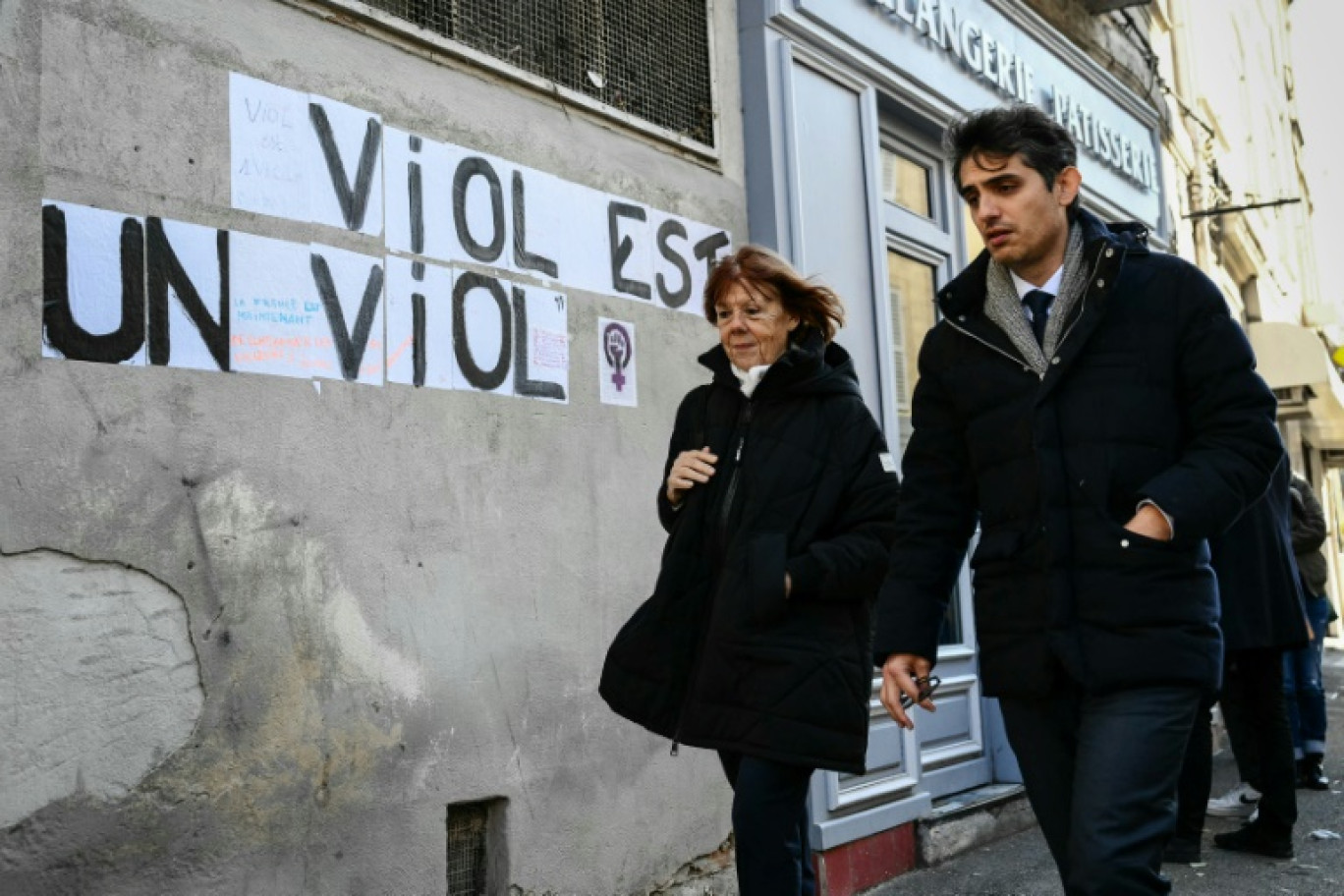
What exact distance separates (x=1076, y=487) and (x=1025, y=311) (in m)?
0.39

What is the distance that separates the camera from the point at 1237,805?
660cm

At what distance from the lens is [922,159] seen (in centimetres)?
752

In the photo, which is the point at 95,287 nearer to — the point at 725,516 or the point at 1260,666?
the point at 725,516

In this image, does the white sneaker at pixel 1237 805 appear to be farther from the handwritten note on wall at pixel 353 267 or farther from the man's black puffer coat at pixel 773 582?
the man's black puffer coat at pixel 773 582

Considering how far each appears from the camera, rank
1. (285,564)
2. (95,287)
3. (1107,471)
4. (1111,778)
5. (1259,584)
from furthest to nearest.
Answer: (1259,584) → (285,564) → (95,287) → (1107,471) → (1111,778)

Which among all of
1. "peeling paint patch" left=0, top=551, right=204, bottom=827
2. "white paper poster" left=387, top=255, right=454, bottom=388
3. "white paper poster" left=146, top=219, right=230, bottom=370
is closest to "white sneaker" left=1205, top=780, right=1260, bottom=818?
"white paper poster" left=387, top=255, right=454, bottom=388

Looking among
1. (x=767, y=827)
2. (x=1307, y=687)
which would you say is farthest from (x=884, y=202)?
(x=767, y=827)

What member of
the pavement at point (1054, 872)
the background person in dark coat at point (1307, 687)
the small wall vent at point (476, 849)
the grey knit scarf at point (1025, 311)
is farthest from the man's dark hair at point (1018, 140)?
the background person in dark coat at point (1307, 687)

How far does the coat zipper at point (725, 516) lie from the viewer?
337 cm

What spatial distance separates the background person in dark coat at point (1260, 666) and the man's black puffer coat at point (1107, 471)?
301cm

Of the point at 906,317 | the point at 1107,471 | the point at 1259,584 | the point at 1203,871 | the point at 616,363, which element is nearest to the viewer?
the point at 1107,471

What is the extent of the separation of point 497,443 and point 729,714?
1489mm

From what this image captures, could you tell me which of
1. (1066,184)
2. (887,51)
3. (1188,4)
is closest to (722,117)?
(887,51)

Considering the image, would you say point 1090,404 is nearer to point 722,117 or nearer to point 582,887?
point 582,887
